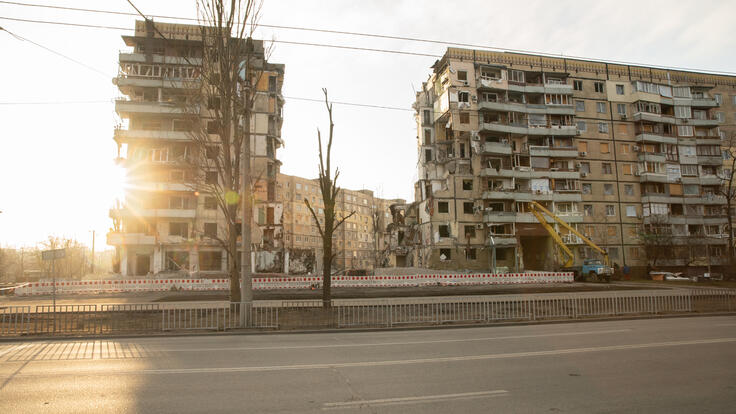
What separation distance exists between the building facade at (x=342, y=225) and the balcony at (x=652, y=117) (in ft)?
145

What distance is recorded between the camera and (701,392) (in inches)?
240

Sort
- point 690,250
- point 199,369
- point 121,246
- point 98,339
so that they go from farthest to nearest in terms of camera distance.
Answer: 1. point 690,250
2. point 121,246
3. point 98,339
4. point 199,369

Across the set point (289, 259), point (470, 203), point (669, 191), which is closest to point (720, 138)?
point (669, 191)

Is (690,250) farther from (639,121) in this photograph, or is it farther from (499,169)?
(499,169)

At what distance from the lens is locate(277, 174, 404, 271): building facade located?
307 ft

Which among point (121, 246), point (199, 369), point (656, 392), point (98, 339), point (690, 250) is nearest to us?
point (656, 392)

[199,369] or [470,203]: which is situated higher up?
[470,203]

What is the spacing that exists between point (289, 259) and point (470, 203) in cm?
2279

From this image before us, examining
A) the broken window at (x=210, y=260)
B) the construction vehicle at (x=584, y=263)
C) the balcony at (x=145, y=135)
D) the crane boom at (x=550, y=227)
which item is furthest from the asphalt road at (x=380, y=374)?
the balcony at (x=145, y=135)

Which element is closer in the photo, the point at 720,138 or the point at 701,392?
the point at 701,392

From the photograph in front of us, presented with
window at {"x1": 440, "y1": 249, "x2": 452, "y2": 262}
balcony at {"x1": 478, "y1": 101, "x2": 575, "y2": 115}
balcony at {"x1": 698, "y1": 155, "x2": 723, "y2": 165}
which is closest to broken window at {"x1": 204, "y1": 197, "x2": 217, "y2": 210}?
window at {"x1": 440, "y1": 249, "x2": 452, "y2": 262}

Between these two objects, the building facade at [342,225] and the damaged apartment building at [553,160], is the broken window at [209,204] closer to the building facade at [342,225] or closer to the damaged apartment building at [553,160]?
the damaged apartment building at [553,160]

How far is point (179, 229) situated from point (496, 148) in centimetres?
3656

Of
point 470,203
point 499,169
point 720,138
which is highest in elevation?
A: point 720,138
